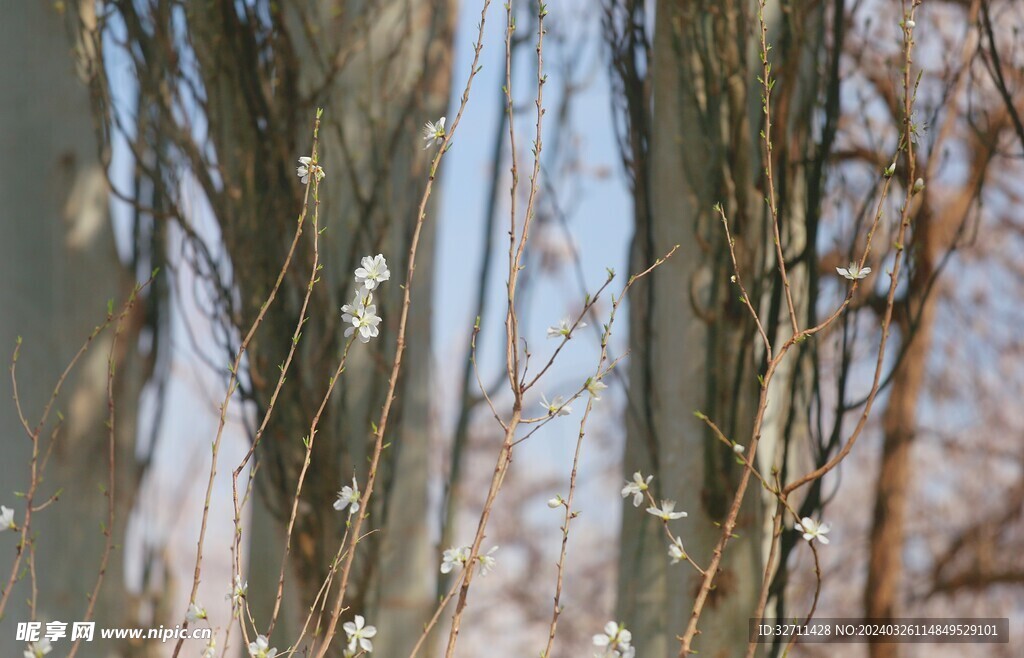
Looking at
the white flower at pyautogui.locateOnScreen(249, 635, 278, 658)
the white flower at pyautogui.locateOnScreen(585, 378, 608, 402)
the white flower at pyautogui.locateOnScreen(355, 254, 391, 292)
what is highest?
the white flower at pyautogui.locateOnScreen(355, 254, 391, 292)

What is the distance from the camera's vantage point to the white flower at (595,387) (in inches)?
49.8

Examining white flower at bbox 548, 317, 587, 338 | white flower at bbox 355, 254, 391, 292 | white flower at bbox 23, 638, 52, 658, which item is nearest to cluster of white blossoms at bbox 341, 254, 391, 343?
white flower at bbox 355, 254, 391, 292

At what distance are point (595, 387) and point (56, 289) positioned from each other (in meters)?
1.86

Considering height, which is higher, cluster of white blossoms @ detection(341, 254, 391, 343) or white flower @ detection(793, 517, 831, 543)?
cluster of white blossoms @ detection(341, 254, 391, 343)

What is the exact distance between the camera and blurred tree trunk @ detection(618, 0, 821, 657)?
192 centimetres

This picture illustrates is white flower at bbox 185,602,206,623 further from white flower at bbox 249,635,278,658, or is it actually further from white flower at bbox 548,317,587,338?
white flower at bbox 548,317,587,338

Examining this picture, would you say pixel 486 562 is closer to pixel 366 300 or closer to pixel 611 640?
pixel 611 640

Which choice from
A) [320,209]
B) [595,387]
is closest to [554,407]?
[595,387]

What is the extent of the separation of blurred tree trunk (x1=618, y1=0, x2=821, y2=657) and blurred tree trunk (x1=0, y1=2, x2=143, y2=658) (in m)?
1.47

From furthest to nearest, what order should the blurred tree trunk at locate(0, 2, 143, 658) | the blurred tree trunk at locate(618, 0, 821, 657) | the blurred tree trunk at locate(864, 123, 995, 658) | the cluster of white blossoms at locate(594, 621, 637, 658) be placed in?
the blurred tree trunk at locate(864, 123, 995, 658) < the blurred tree trunk at locate(0, 2, 143, 658) < the blurred tree trunk at locate(618, 0, 821, 657) < the cluster of white blossoms at locate(594, 621, 637, 658)

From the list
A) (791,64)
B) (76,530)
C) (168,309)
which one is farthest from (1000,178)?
(76,530)

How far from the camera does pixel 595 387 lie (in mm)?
1269

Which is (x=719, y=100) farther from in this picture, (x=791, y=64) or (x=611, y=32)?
(x=611, y=32)

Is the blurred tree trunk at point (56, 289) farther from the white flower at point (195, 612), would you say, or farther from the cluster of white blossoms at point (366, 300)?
the cluster of white blossoms at point (366, 300)
